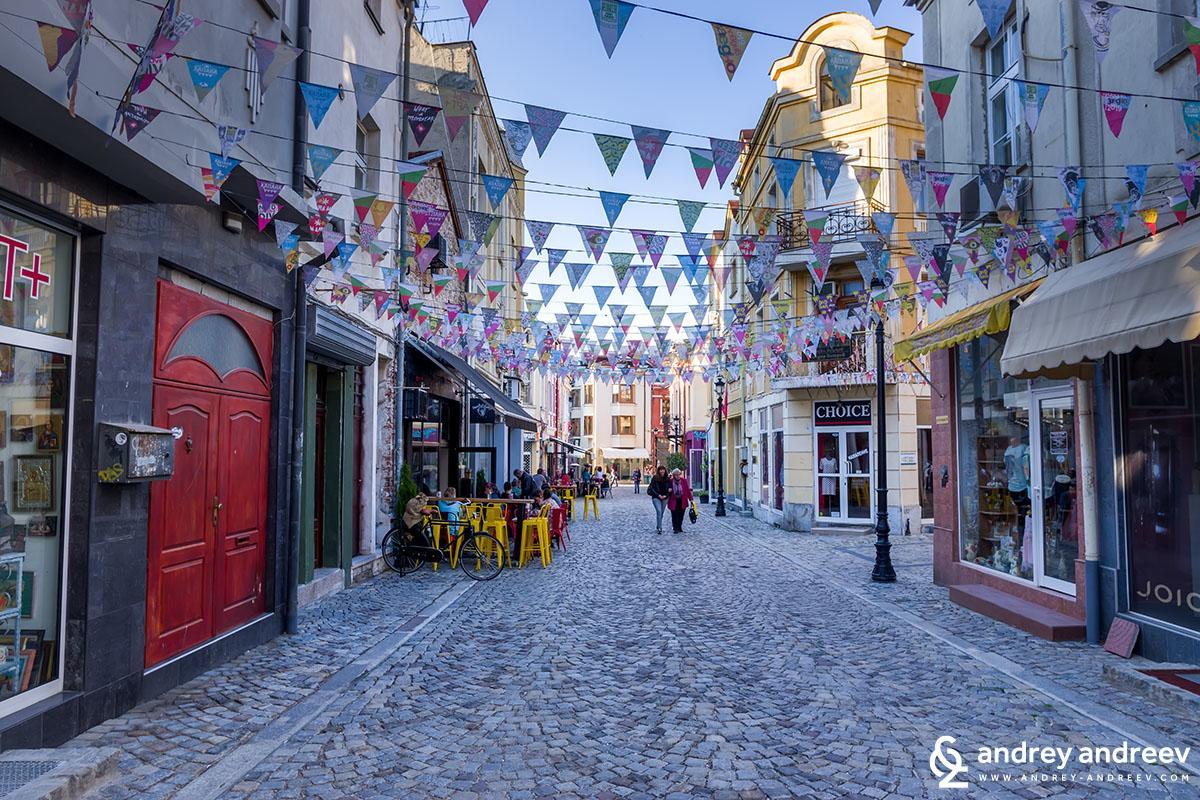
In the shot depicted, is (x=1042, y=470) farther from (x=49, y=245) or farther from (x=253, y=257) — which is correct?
(x=49, y=245)

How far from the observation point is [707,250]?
976 centimetres

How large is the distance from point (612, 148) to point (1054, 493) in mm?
6425

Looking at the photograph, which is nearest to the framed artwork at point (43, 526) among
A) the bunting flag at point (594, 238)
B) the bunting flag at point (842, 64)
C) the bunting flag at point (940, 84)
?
the bunting flag at point (594, 238)

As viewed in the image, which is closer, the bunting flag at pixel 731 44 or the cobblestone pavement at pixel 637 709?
the cobblestone pavement at pixel 637 709

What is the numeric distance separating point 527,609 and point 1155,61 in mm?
8635

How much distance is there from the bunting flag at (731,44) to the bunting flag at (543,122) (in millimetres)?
1358

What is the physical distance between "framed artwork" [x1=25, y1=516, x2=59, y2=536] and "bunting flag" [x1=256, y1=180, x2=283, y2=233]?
3.09 m

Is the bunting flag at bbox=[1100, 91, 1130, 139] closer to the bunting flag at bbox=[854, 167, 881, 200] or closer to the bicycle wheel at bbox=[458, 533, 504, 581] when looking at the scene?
the bunting flag at bbox=[854, 167, 881, 200]

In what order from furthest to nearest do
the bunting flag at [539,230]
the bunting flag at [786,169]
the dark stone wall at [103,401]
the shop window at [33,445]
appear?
the bunting flag at [539,230] → the bunting flag at [786,169] → the dark stone wall at [103,401] → the shop window at [33,445]

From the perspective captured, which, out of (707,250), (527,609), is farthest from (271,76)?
(527,609)

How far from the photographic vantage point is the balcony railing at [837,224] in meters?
19.6

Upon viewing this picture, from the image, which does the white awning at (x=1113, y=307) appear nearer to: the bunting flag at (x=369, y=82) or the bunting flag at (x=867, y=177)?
the bunting flag at (x=867, y=177)

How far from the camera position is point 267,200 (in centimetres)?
679

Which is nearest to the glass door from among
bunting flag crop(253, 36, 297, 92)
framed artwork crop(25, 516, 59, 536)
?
bunting flag crop(253, 36, 297, 92)
